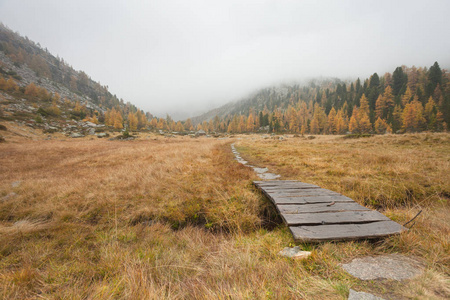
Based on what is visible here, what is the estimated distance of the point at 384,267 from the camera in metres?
1.78

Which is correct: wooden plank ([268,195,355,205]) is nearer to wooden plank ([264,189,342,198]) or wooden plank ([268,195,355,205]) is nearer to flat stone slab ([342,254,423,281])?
wooden plank ([264,189,342,198])

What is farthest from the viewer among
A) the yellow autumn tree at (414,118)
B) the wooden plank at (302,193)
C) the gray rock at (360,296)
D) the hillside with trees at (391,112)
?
the hillside with trees at (391,112)

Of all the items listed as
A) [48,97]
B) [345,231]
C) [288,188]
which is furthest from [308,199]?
[48,97]

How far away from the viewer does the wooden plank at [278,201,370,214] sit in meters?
3.05

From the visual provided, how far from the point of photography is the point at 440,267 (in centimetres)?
169

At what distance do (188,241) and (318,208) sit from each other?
2.70 meters

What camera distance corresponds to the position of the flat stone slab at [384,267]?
163 centimetres

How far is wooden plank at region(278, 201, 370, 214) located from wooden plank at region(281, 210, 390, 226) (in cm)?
11

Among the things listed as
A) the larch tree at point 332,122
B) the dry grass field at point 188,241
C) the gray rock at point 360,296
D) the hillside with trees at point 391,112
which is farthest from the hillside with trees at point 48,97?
the larch tree at point 332,122

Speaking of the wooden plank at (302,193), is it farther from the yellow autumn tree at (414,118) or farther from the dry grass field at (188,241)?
the yellow autumn tree at (414,118)

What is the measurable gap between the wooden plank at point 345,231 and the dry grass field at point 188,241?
0.42 feet

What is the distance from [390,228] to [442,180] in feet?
16.7

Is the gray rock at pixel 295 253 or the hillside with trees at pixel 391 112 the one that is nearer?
the gray rock at pixel 295 253

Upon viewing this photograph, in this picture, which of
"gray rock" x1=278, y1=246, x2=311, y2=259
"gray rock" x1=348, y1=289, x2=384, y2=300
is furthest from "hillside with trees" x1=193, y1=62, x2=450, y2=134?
"gray rock" x1=348, y1=289, x2=384, y2=300
